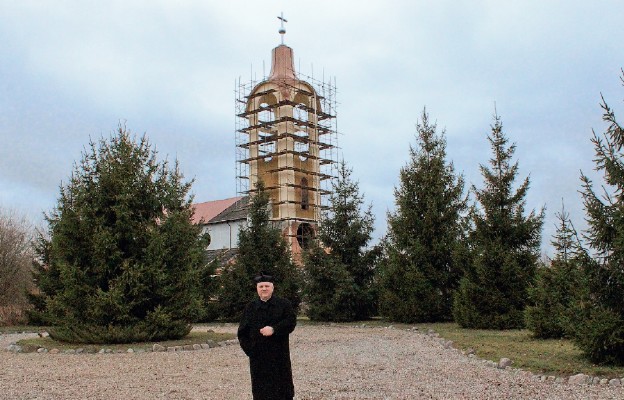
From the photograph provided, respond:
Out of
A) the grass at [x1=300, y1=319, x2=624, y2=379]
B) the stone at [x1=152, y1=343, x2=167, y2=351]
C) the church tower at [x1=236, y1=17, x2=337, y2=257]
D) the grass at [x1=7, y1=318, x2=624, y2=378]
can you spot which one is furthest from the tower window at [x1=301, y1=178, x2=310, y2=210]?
the stone at [x1=152, y1=343, x2=167, y2=351]

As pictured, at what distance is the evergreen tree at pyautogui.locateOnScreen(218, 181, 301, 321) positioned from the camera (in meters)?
27.1

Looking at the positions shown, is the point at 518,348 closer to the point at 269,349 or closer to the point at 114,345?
the point at 269,349

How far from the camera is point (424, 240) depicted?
2406cm

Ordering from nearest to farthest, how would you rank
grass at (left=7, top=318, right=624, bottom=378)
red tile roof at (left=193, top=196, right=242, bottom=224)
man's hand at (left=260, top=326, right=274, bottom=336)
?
1. man's hand at (left=260, top=326, right=274, bottom=336)
2. grass at (left=7, top=318, right=624, bottom=378)
3. red tile roof at (left=193, top=196, right=242, bottom=224)

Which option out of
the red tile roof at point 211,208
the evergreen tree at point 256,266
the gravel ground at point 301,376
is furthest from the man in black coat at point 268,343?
the red tile roof at point 211,208

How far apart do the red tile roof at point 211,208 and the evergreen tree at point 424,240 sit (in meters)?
25.8

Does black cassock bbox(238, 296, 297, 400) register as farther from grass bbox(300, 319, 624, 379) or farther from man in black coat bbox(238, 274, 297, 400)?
grass bbox(300, 319, 624, 379)

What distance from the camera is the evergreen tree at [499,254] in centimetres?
1942

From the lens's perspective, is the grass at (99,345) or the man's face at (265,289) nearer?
the man's face at (265,289)

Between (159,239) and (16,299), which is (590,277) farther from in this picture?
(16,299)

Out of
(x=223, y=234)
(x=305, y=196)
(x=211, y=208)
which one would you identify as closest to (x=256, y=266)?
(x=305, y=196)

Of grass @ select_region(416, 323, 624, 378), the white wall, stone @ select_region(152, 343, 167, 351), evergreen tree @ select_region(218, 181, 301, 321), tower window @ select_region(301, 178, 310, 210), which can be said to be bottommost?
grass @ select_region(416, 323, 624, 378)

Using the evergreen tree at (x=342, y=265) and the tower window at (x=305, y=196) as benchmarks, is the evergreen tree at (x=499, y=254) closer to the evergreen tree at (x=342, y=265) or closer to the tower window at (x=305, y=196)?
the evergreen tree at (x=342, y=265)

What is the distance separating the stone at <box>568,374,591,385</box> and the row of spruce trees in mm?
1079
